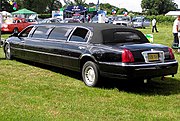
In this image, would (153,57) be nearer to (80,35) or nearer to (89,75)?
(89,75)

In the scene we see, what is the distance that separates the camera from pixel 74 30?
25.3ft

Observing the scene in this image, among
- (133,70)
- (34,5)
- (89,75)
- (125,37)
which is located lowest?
(89,75)

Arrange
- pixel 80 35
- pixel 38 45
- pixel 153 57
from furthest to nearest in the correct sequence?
pixel 38 45 < pixel 80 35 < pixel 153 57

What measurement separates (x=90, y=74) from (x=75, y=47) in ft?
2.45

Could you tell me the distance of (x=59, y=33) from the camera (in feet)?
26.6

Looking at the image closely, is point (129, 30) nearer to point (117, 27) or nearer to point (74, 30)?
point (117, 27)

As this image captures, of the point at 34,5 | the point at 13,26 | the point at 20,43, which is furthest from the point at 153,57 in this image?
the point at 34,5

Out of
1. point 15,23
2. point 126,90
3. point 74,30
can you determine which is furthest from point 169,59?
point 15,23

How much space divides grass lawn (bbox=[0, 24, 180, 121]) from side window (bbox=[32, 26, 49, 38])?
1.11m

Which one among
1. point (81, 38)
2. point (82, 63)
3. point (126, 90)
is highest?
point (81, 38)

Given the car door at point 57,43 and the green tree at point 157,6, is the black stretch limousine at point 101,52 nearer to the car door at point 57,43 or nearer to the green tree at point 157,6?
the car door at point 57,43

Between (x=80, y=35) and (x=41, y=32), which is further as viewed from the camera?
(x=41, y=32)

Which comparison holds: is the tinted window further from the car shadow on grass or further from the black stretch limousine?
the car shadow on grass

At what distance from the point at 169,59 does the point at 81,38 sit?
200 cm
